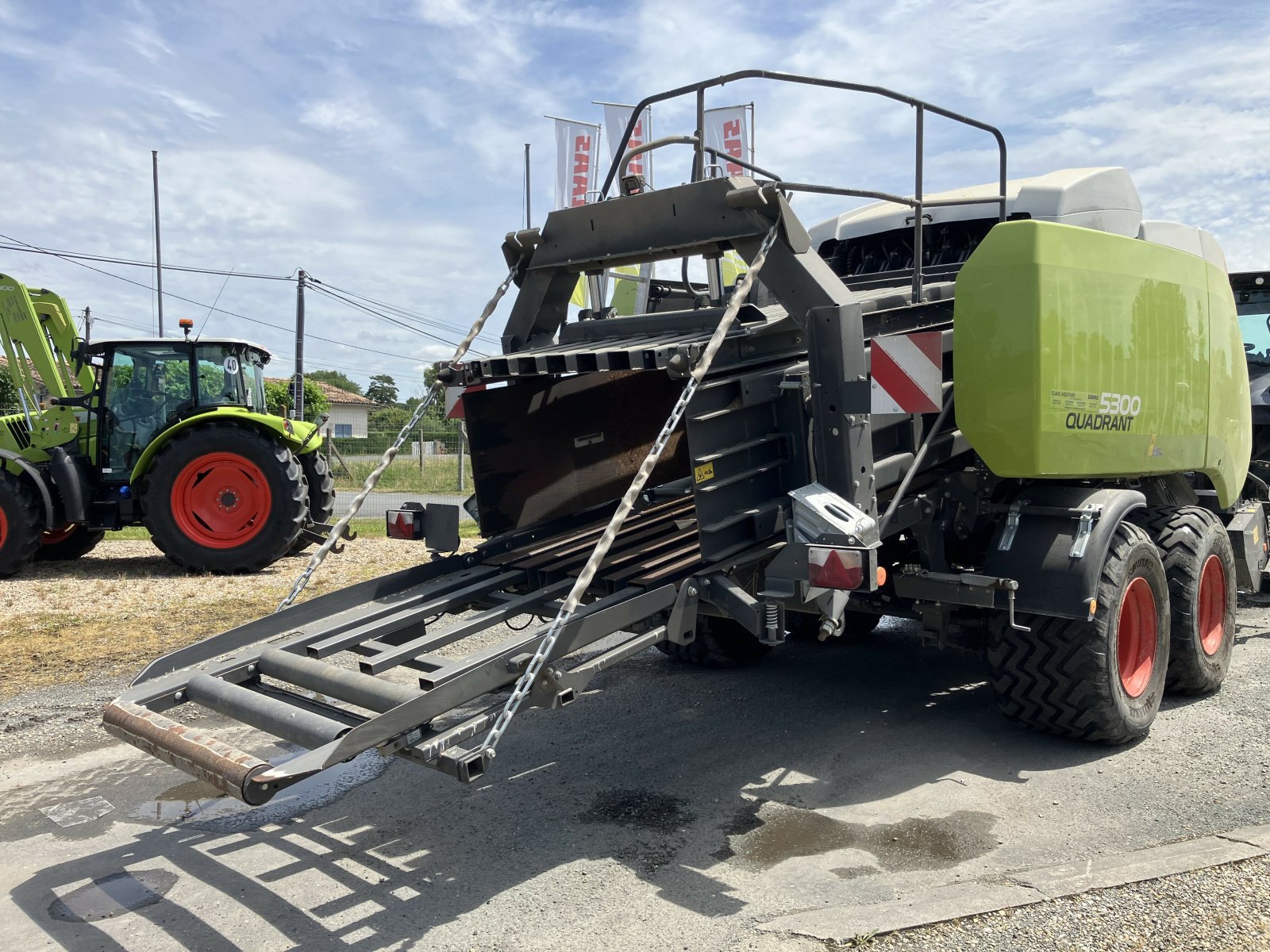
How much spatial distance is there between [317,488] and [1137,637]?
326 inches

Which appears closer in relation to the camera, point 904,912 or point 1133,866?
point 904,912

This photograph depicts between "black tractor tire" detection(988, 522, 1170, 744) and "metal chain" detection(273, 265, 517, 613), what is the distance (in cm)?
285

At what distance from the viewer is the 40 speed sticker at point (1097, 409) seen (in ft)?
14.9

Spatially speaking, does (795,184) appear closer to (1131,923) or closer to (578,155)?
(1131,923)

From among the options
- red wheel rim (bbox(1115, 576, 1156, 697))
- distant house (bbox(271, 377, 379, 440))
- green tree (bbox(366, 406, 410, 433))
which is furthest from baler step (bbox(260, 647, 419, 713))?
distant house (bbox(271, 377, 379, 440))

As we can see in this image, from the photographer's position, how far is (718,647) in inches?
255

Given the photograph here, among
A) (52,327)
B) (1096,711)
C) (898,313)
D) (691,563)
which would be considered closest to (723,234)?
(898,313)

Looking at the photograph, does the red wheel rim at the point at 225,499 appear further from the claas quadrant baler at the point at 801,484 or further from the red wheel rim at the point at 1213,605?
the red wheel rim at the point at 1213,605

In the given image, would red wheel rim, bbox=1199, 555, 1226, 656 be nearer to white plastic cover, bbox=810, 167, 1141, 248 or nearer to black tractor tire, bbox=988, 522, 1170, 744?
black tractor tire, bbox=988, 522, 1170, 744

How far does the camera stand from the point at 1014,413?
446 centimetres

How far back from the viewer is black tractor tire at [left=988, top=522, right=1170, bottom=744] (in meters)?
4.72

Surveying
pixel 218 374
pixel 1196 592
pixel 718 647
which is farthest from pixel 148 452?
pixel 1196 592

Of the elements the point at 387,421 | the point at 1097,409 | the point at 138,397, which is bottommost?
the point at 387,421

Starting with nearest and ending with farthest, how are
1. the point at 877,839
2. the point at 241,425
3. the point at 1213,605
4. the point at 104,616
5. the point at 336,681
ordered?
the point at 336,681
the point at 877,839
the point at 1213,605
the point at 104,616
the point at 241,425
